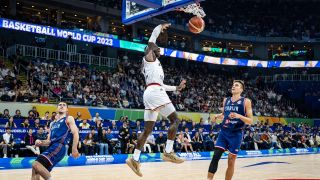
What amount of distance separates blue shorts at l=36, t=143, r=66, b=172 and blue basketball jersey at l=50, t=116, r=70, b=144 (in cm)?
8

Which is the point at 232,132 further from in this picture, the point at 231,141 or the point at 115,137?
the point at 115,137

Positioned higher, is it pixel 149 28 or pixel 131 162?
pixel 149 28

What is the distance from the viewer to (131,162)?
21.7ft

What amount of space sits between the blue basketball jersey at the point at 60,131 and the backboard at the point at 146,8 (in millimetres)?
4528

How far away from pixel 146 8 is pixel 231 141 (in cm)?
534

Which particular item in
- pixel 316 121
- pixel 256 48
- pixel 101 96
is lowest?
pixel 316 121

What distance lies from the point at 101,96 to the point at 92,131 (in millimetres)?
6870

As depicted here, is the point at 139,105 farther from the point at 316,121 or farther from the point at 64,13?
the point at 316,121

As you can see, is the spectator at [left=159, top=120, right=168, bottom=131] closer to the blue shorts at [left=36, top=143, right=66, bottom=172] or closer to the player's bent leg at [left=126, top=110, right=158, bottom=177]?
the player's bent leg at [left=126, top=110, right=158, bottom=177]

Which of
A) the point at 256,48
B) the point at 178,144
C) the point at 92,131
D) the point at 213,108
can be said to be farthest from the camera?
the point at 256,48

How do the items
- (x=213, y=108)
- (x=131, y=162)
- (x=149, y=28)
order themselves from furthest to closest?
(x=149, y=28) < (x=213, y=108) < (x=131, y=162)

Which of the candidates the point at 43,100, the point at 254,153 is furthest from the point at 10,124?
the point at 254,153

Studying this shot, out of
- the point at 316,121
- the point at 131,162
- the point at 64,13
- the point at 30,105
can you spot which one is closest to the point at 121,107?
the point at 30,105

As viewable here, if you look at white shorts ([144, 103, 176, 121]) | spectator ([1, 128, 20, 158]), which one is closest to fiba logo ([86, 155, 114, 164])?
spectator ([1, 128, 20, 158])
